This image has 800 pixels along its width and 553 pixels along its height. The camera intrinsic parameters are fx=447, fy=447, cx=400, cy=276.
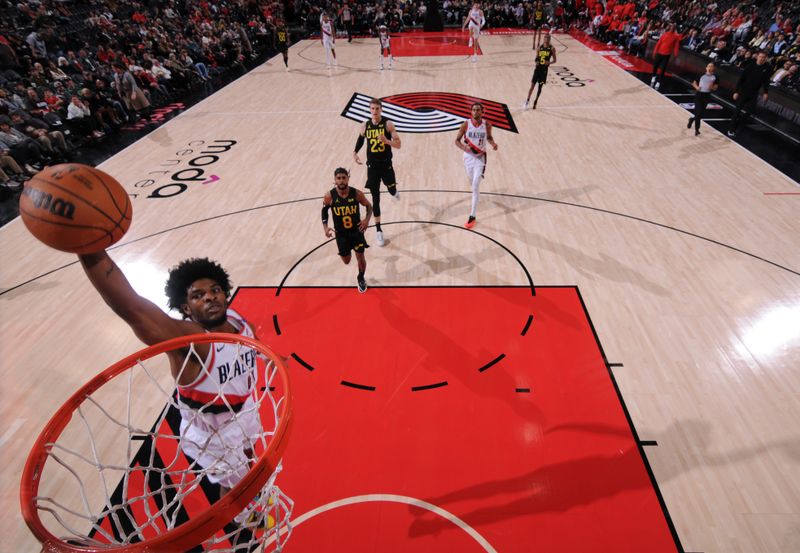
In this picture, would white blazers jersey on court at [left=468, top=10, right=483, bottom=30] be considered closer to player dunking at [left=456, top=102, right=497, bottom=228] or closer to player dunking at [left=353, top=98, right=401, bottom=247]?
player dunking at [left=456, top=102, right=497, bottom=228]

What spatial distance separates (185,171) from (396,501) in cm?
826

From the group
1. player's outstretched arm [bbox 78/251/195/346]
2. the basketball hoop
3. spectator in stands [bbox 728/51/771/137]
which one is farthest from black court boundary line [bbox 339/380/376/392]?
spectator in stands [bbox 728/51/771/137]

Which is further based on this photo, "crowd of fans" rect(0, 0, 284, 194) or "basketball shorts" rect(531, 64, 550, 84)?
"basketball shorts" rect(531, 64, 550, 84)

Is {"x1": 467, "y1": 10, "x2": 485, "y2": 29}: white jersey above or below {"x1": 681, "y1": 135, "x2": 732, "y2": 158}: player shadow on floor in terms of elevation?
above

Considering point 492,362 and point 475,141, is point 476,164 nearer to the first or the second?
point 475,141

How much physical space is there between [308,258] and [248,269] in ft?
2.74

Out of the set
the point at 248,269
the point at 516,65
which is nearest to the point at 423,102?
the point at 516,65

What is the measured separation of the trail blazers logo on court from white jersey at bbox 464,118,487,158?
4740 millimetres

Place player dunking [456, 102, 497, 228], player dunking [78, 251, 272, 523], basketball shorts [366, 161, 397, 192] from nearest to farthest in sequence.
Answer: player dunking [78, 251, 272, 523]
player dunking [456, 102, 497, 228]
basketball shorts [366, 161, 397, 192]

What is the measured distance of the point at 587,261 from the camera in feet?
20.2

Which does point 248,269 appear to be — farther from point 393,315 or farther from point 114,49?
point 114,49

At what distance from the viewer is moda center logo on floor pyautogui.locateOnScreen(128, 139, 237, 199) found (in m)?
8.59

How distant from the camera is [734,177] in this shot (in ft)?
26.7

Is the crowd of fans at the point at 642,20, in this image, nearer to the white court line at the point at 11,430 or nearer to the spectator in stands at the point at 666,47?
the spectator in stands at the point at 666,47
